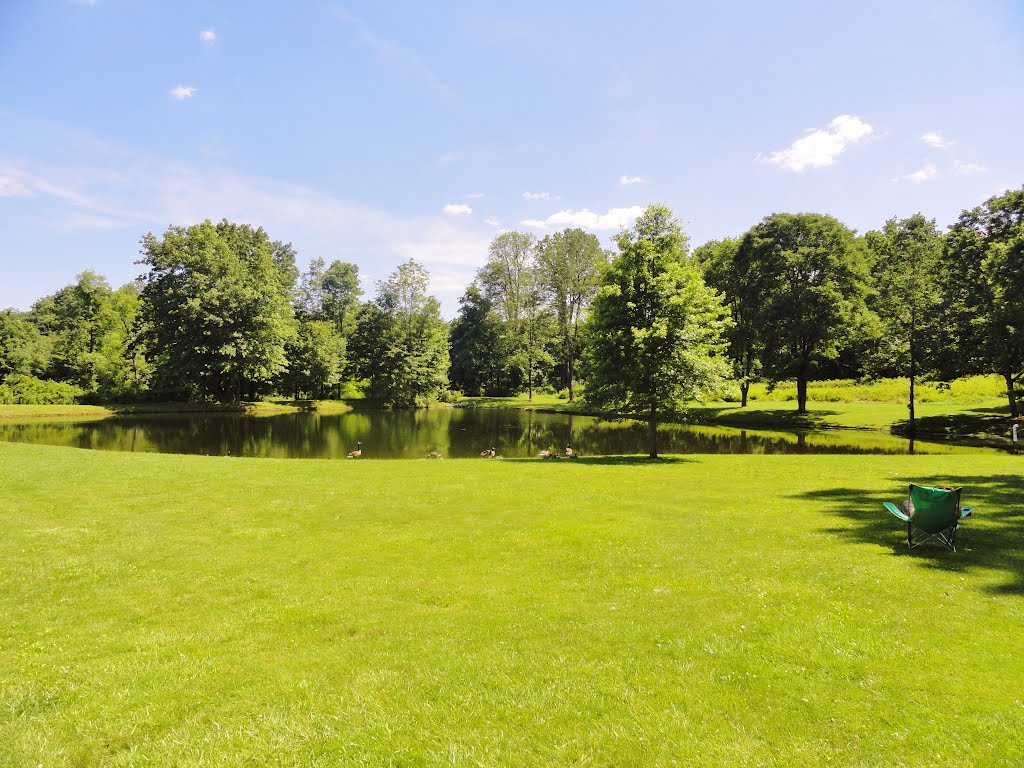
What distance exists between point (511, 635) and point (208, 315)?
7661cm

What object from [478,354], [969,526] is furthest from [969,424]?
[478,354]

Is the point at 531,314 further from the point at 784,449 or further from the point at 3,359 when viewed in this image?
the point at 3,359

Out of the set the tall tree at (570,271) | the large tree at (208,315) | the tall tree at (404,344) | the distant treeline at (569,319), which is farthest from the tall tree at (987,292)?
the large tree at (208,315)

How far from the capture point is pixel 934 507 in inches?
444

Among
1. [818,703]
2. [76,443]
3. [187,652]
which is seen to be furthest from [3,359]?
[818,703]

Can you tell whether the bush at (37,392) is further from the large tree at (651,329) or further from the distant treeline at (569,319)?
the large tree at (651,329)

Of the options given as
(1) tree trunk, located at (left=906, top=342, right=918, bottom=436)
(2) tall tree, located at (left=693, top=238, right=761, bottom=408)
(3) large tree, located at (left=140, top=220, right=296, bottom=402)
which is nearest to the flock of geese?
(1) tree trunk, located at (left=906, top=342, right=918, bottom=436)

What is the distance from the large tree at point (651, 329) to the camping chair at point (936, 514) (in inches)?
706

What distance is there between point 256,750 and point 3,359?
4138 inches

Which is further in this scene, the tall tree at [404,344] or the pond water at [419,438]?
the tall tree at [404,344]

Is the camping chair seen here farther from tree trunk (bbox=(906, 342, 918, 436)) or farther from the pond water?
tree trunk (bbox=(906, 342, 918, 436))

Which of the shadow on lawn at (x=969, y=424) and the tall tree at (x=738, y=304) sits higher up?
the tall tree at (x=738, y=304)

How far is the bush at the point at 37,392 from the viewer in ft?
235

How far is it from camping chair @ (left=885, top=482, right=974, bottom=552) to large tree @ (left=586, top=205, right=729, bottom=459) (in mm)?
17928
